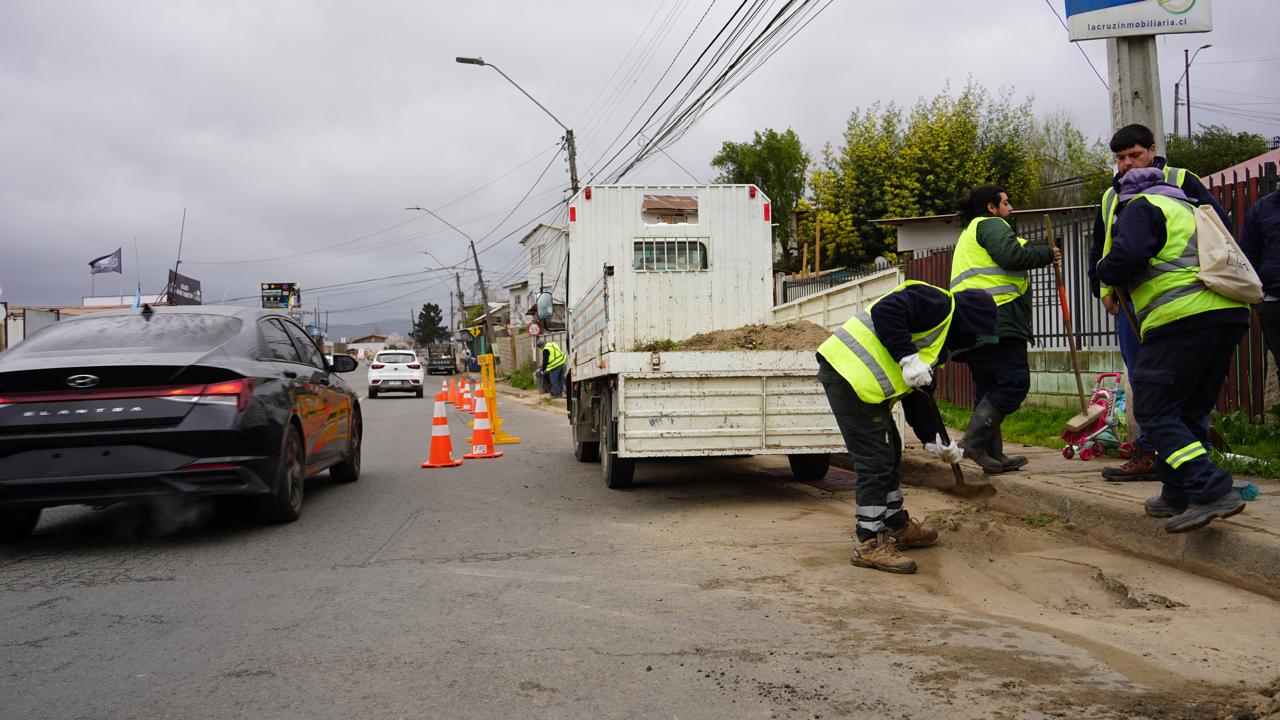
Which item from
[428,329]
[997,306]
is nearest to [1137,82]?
[997,306]

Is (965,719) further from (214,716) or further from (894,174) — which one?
(894,174)

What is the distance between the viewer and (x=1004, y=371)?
20.5 feet

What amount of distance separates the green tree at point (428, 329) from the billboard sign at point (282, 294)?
200 ft

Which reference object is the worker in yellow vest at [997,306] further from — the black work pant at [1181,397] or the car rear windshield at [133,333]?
the car rear windshield at [133,333]

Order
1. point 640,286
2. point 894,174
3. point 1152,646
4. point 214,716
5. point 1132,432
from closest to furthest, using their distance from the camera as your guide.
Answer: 1. point 214,716
2. point 1152,646
3. point 1132,432
4. point 640,286
5. point 894,174

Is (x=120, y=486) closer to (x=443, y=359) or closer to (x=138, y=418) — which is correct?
(x=138, y=418)

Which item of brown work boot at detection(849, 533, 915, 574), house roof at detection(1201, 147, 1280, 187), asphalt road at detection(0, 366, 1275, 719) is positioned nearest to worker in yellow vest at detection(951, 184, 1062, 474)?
asphalt road at detection(0, 366, 1275, 719)

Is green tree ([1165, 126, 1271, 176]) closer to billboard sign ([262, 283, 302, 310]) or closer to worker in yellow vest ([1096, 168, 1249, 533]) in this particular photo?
worker in yellow vest ([1096, 168, 1249, 533])

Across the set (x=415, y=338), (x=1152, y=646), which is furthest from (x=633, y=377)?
(x=415, y=338)

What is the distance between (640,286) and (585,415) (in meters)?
1.65

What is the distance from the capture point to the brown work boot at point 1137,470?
5941 millimetres

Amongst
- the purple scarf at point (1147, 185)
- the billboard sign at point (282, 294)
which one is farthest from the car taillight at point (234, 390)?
the billboard sign at point (282, 294)

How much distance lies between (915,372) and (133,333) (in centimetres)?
506

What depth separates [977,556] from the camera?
16.8ft
